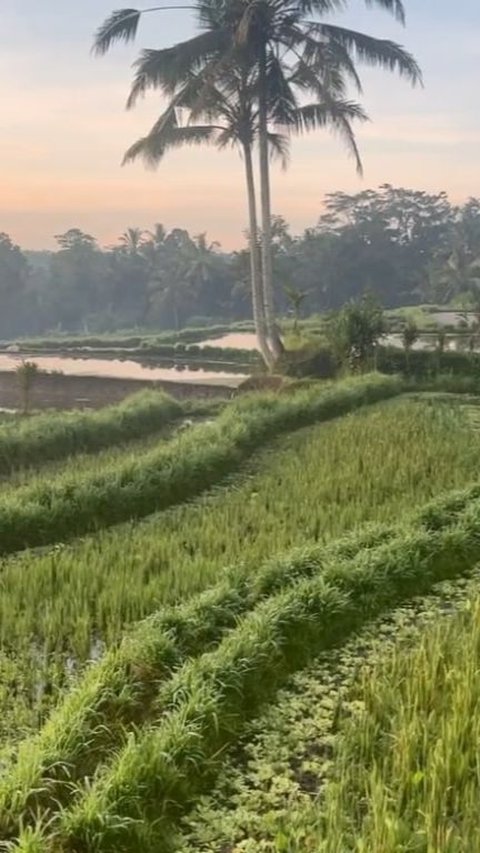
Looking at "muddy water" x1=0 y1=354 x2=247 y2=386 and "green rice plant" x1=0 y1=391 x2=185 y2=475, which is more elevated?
"muddy water" x1=0 y1=354 x2=247 y2=386

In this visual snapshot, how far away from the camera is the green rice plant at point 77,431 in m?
10.5

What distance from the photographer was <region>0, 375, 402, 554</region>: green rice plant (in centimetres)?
673

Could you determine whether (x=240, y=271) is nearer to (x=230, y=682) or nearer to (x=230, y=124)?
(x=230, y=124)

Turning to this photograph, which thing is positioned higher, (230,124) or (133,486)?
(230,124)

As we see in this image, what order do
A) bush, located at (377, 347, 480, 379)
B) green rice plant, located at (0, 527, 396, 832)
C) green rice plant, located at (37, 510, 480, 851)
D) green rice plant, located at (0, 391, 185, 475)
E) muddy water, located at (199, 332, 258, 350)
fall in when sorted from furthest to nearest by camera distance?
muddy water, located at (199, 332, 258, 350)
bush, located at (377, 347, 480, 379)
green rice plant, located at (0, 391, 185, 475)
green rice plant, located at (0, 527, 396, 832)
green rice plant, located at (37, 510, 480, 851)

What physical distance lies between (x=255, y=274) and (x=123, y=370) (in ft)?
22.1

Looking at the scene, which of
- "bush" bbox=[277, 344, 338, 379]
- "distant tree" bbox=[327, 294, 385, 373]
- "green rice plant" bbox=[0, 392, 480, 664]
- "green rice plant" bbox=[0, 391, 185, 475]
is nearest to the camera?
"green rice plant" bbox=[0, 392, 480, 664]

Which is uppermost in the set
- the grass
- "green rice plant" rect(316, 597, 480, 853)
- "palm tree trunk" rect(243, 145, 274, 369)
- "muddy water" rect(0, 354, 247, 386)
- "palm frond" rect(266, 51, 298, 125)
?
"palm frond" rect(266, 51, 298, 125)

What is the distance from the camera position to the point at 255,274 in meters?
17.7

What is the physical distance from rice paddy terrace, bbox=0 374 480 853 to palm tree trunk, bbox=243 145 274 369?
8.78 meters

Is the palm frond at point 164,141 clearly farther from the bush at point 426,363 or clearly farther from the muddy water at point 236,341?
the muddy water at point 236,341

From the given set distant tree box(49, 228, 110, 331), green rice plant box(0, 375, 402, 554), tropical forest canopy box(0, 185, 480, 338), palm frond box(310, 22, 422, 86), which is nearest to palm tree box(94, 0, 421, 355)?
palm frond box(310, 22, 422, 86)

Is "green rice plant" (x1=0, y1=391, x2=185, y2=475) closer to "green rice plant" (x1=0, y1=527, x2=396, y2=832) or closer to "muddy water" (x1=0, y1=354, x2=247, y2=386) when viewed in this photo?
"muddy water" (x1=0, y1=354, x2=247, y2=386)

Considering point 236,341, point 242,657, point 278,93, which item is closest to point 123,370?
point 236,341
